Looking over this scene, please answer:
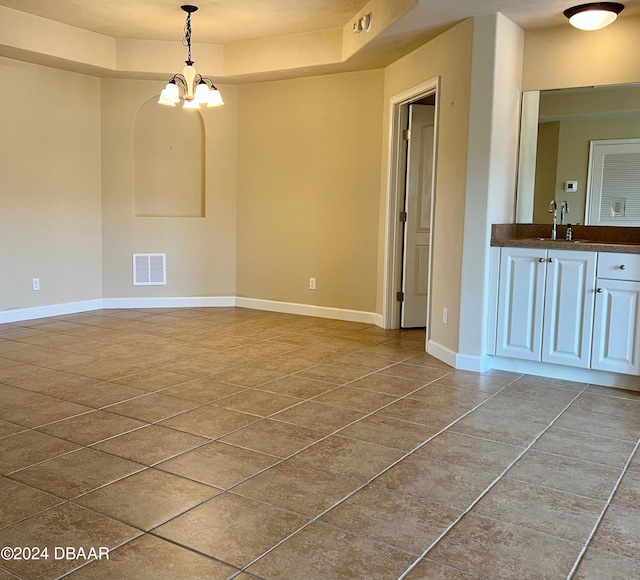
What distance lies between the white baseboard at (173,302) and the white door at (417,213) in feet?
7.25

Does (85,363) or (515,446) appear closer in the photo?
(515,446)

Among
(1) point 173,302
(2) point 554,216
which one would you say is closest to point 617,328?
(2) point 554,216

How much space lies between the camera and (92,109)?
6516 millimetres

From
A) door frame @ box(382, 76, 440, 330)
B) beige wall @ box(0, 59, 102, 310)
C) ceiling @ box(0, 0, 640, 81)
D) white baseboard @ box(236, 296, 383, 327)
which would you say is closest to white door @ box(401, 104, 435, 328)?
door frame @ box(382, 76, 440, 330)

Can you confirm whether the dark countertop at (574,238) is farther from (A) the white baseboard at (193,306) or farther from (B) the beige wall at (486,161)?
(A) the white baseboard at (193,306)

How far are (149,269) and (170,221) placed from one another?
23.0 inches

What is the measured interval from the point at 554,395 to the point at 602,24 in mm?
2412

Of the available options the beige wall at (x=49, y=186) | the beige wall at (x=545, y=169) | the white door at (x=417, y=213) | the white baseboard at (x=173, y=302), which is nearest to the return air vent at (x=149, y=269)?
the white baseboard at (x=173, y=302)

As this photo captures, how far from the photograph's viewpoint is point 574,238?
448cm

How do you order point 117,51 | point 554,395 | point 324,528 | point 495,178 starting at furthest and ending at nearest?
point 117,51 < point 495,178 < point 554,395 < point 324,528

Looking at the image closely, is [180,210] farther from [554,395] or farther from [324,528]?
[324,528]

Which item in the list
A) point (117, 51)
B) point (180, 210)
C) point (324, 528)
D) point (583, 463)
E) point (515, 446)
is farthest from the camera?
point (180, 210)

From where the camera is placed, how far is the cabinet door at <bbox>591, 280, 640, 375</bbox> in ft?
12.9

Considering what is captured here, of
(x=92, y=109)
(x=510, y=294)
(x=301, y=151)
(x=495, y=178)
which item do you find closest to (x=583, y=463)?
(x=510, y=294)
